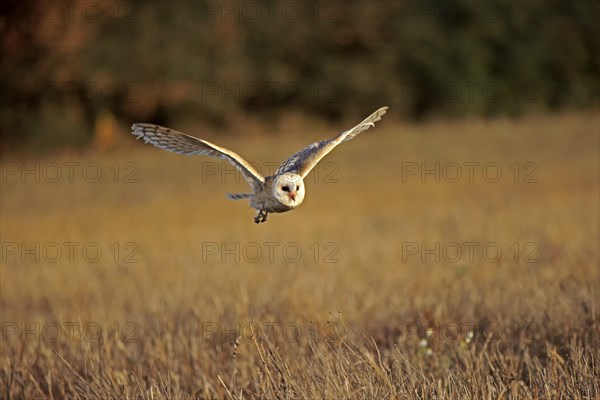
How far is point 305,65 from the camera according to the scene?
34.3m

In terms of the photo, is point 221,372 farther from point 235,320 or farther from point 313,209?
point 313,209

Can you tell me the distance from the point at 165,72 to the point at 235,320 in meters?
21.4

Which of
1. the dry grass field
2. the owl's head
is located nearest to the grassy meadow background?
the dry grass field

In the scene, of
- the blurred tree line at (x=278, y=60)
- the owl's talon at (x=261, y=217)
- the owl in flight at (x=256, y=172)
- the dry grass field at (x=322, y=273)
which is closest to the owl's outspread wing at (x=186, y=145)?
the owl in flight at (x=256, y=172)

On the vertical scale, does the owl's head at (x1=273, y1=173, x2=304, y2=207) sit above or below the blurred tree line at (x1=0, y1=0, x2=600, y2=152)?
below

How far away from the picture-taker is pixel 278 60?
3362cm

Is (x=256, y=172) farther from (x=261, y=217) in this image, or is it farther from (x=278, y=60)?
(x=278, y=60)

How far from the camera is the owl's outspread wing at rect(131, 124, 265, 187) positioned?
9.53 feet

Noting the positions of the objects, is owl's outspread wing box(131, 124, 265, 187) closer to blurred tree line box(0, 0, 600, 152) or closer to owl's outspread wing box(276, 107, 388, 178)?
owl's outspread wing box(276, 107, 388, 178)

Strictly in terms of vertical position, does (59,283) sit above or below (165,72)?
below

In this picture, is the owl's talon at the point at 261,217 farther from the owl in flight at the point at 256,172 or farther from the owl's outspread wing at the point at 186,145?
the owl's outspread wing at the point at 186,145

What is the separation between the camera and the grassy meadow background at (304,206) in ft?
19.2

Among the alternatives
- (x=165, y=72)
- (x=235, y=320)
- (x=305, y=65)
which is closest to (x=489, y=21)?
(x=305, y=65)

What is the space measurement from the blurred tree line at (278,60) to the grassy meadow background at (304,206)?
9cm
